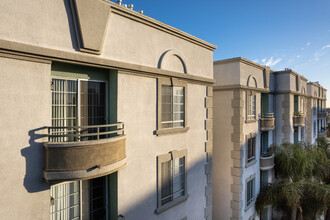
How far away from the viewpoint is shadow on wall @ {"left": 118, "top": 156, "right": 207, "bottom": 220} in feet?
23.0

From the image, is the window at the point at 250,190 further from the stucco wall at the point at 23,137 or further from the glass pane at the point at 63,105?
the stucco wall at the point at 23,137

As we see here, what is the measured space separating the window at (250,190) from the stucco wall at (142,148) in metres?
6.66

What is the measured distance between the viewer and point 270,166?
50.0 feet

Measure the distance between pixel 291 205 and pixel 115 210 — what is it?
545 inches

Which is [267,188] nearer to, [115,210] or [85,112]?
[115,210]

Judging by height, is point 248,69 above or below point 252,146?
above

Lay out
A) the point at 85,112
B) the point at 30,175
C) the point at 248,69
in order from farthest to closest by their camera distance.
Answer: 1. the point at 248,69
2. the point at 85,112
3. the point at 30,175

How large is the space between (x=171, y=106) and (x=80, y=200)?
485 cm

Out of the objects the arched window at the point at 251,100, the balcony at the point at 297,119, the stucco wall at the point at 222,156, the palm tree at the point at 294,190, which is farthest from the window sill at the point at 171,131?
the balcony at the point at 297,119

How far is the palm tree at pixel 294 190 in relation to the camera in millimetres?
13562

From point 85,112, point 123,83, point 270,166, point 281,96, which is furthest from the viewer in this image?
point 281,96

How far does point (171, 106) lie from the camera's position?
8.52 m

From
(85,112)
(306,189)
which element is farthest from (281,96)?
(85,112)

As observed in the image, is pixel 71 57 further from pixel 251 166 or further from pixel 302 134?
pixel 302 134
